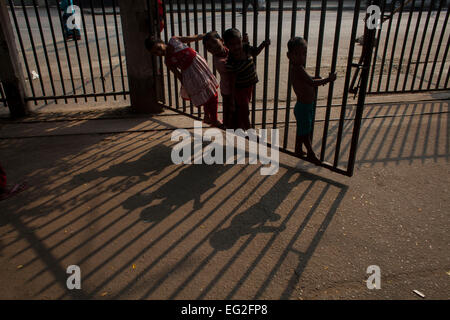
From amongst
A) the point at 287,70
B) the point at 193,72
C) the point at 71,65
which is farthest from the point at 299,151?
the point at 71,65

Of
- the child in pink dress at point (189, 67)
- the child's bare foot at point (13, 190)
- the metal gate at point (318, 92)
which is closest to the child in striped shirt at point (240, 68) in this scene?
the metal gate at point (318, 92)

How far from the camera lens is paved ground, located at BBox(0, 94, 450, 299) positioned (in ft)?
8.41

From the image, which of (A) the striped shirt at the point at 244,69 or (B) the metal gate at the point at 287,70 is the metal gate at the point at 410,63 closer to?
(B) the metal gate at the point at 287,70

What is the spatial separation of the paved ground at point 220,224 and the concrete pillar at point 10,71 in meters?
1.08

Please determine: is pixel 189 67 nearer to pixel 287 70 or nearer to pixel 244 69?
pixel 244 69

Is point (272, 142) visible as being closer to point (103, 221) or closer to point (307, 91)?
point (307, 91)

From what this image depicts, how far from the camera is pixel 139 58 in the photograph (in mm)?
5328

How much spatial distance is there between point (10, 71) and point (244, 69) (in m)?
3.76

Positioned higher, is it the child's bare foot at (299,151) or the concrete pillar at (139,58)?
the concrete pillar at (139,58)

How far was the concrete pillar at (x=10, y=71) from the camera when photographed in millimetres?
5168

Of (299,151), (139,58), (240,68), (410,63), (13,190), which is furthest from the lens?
(410,63)

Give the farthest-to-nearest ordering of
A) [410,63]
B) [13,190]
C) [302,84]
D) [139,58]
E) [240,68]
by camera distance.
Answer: [410,63] → [139,58] → [240,68] → [13,190] → [302,84]

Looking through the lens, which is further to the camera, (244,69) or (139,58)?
(139,58)

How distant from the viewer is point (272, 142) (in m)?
4.46
